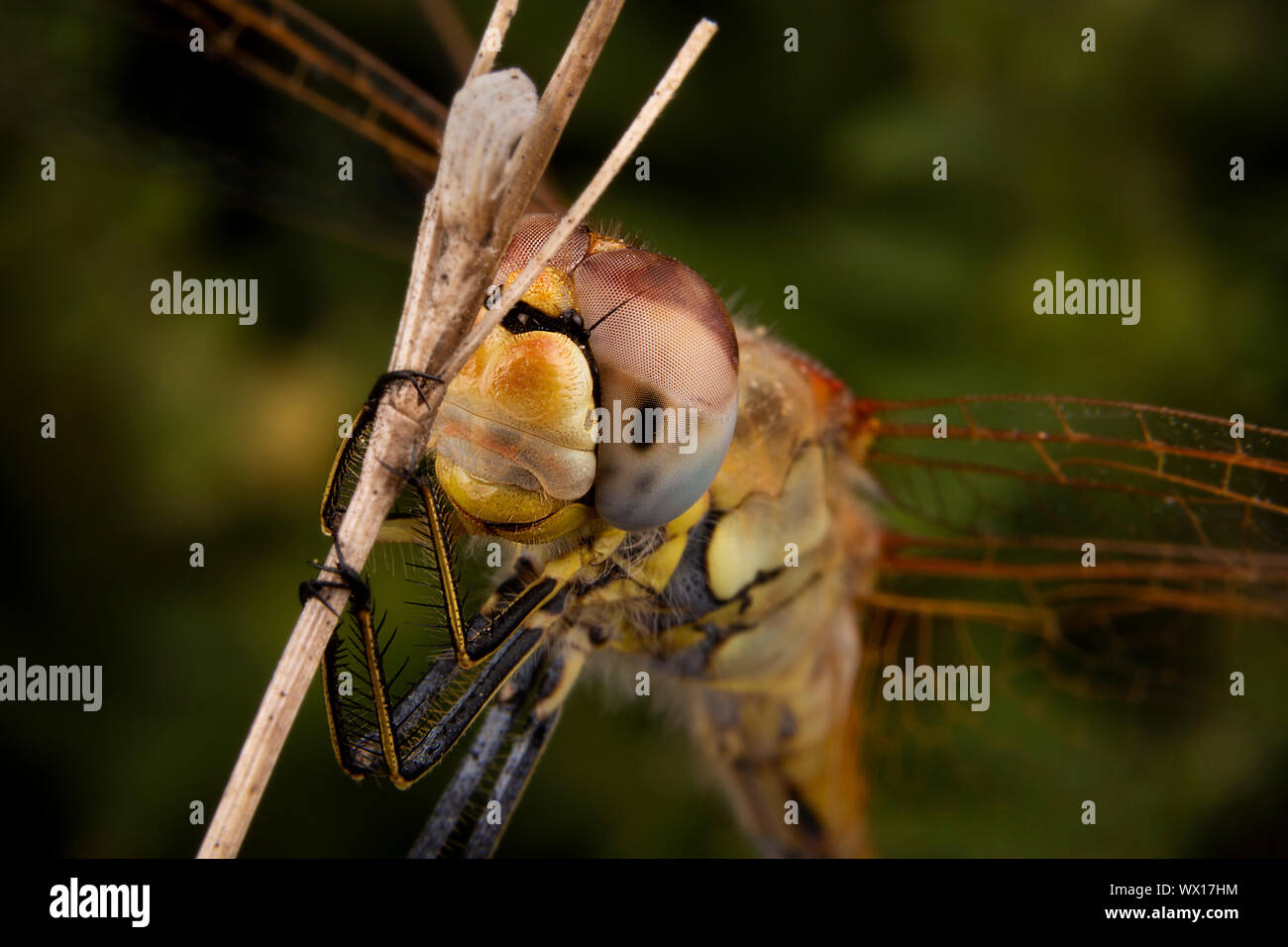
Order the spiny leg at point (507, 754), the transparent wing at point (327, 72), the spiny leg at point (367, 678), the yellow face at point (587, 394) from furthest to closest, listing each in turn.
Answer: the transparent wing at point (327, 72)
the spiny leg at point (507, 754)
the yellow face at point (587, 394)
the spiny leg at point (367, 678)

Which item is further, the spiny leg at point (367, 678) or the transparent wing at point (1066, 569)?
the transparent wing at point (1066, 569)

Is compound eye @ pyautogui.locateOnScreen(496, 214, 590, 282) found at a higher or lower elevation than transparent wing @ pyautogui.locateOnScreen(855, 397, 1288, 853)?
higher

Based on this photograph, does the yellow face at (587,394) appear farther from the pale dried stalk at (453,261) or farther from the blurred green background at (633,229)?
the blurred green background at (633,229)

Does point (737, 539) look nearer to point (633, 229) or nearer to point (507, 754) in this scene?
point (507, 754)

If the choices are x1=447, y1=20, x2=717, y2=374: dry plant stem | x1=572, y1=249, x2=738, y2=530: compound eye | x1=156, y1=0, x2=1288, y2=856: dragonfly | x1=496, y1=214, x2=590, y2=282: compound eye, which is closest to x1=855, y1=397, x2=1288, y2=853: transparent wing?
x1=156, y1=0, x2=1288, y2=856: dragonfly

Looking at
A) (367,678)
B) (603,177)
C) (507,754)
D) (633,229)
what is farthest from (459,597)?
(633,229)

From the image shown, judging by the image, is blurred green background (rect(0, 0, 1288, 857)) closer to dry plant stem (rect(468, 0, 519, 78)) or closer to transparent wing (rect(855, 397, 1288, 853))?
transparent wing (rect(855, 397, 1288, 853))

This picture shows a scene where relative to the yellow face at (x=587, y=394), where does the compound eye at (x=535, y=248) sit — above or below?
above

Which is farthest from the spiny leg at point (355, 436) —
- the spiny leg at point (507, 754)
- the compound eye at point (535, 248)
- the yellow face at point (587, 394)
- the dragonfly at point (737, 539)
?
the spiny leg at point (507, 754)
